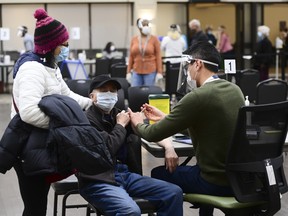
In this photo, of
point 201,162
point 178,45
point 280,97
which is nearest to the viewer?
point 201,162

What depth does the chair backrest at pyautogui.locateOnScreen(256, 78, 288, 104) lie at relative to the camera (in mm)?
8016

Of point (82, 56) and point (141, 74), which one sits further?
point (82, 56)

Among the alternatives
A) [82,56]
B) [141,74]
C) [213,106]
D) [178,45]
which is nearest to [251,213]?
[213,106]

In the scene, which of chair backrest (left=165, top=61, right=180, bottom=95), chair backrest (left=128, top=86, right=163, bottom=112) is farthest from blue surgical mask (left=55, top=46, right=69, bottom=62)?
chair backrest (left=165, top=61, right=180, bottom=95)

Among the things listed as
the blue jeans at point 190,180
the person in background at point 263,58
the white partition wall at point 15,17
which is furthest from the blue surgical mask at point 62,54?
the white partition wall at point 15,17

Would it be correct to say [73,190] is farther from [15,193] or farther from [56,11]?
[56,11]

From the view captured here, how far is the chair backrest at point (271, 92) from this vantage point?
8.02m

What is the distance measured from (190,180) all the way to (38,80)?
1.13m

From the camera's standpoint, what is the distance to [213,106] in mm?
4109

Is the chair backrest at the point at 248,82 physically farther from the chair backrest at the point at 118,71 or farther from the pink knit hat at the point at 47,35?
the pink knit hat at the point at 47,35

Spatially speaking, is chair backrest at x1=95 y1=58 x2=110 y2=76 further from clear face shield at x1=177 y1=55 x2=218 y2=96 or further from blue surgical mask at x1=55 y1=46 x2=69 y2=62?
blue surgical mask at x1=55 y1=46 x2=69 y2=62

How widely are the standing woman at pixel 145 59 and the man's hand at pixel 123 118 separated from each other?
7.20 m

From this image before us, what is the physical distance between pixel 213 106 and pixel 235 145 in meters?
0.27

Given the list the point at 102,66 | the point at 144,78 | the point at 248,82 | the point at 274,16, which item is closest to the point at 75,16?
the point at 102,66
